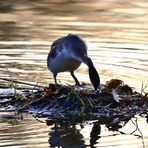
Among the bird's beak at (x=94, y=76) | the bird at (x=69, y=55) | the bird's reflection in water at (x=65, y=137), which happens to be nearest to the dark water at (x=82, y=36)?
the bird's reflection in water at (x=65, y=137)

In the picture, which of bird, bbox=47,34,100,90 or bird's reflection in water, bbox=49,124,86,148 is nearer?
bird's reflection in water, bbox=49,124,86,148

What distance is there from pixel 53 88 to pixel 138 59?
2.94 metres

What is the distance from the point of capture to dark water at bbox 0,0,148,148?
9.65 meters

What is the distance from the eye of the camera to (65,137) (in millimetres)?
9734

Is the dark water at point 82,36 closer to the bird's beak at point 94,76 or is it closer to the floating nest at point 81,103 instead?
the floating nest at point 81,103

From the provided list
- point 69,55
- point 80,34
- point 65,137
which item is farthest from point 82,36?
point 65,137

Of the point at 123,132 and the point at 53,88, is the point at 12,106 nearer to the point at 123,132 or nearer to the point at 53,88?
the point at 53,88

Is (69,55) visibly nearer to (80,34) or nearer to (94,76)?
(94,76)

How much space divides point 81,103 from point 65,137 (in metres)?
1.16

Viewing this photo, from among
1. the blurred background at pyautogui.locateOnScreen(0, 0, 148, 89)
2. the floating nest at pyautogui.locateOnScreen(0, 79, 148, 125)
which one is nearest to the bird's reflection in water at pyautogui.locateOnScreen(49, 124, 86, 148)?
the floating nest at pyautogui.locateOnScreen(0, 79, 148, 125)

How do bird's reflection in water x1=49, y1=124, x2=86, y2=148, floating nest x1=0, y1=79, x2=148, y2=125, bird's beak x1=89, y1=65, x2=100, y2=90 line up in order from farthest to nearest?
floating nest x1=0, y1=79, x2=148, y2=125 → bird's beak x1=89, y1=65, x2=100, y2=90 → bird's reflection in water x1=49, y1=124, x2=86, y2=148

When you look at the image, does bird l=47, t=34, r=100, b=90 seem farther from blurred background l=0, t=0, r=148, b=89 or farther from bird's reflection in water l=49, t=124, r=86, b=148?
blurred background l=0, t=0, r=148, b=89

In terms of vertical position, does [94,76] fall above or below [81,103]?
above

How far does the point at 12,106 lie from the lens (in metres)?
11.1
